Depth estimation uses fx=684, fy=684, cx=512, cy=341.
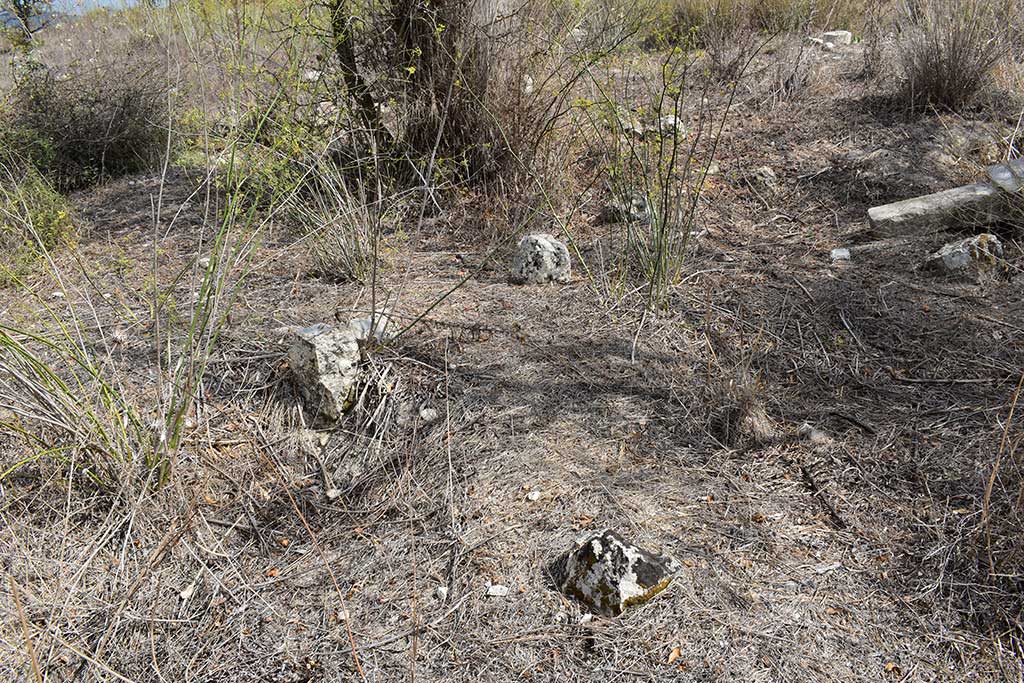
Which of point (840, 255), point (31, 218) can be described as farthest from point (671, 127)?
point (31, 218)

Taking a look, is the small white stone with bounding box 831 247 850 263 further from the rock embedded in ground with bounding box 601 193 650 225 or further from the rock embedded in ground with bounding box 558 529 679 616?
the rock embedded in ground with bounding box 558 529 679 616

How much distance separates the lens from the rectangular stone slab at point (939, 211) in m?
3.09

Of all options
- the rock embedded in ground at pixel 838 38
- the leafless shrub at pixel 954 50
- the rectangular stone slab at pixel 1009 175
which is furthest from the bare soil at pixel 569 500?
the rock embedded in ground at pixel 838 38

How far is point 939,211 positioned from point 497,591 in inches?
107

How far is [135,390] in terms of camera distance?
7.83 ft

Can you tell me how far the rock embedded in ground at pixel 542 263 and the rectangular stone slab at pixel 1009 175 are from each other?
1.97m

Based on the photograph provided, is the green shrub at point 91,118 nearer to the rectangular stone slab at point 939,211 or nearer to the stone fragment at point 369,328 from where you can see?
the stone fragment at point 369,328

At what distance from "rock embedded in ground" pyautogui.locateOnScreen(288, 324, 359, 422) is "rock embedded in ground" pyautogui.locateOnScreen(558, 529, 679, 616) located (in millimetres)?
1025

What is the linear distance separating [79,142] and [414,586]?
4.37 m

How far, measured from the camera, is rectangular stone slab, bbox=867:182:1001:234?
122 inches

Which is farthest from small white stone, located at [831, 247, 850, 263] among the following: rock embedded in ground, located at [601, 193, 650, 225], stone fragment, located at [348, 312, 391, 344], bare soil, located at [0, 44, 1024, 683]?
stone fragment, located at [348, 312, 391, 344]

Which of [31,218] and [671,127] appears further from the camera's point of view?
[671,127]

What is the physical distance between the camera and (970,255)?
2.82 meters

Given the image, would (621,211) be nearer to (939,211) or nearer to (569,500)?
(939,211)
